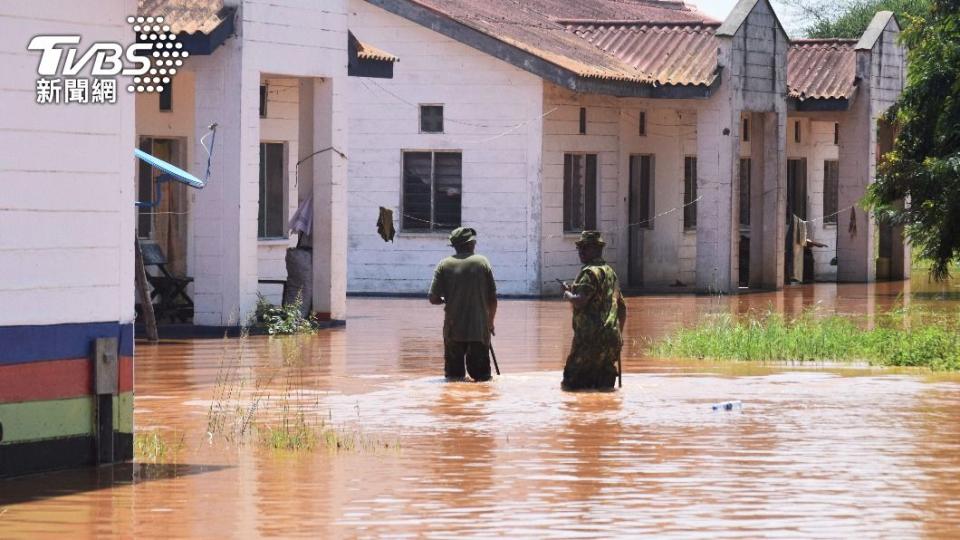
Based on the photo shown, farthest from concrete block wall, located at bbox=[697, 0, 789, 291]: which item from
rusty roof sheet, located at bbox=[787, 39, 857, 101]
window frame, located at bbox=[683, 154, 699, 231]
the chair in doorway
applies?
the chair in doorway

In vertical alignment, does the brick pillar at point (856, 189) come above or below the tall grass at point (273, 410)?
above

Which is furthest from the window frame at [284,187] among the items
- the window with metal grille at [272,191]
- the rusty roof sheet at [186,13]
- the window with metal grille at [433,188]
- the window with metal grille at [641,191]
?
the window with metal grille at [641,191]

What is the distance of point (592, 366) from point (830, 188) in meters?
28.6

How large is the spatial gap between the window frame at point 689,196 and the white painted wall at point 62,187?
87.7ft

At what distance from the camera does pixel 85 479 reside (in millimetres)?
12438

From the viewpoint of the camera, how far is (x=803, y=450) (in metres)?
14.0

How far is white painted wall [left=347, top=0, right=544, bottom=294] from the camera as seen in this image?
3372cm

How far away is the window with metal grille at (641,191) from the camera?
37594 millimetres

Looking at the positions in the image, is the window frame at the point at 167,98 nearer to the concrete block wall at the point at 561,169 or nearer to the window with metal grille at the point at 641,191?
the concrete block wall at the point at 561,169

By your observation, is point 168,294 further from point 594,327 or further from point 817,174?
point 817,174

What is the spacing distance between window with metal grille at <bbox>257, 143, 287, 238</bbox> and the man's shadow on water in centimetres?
1608

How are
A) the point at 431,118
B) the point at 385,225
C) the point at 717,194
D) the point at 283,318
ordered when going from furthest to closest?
the point at 717,194 < the point at 431,118 < the point at 385,225 < the point at 283,318

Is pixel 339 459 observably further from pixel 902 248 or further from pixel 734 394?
pixel 902 248

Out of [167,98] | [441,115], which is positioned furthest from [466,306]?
[441,115]
